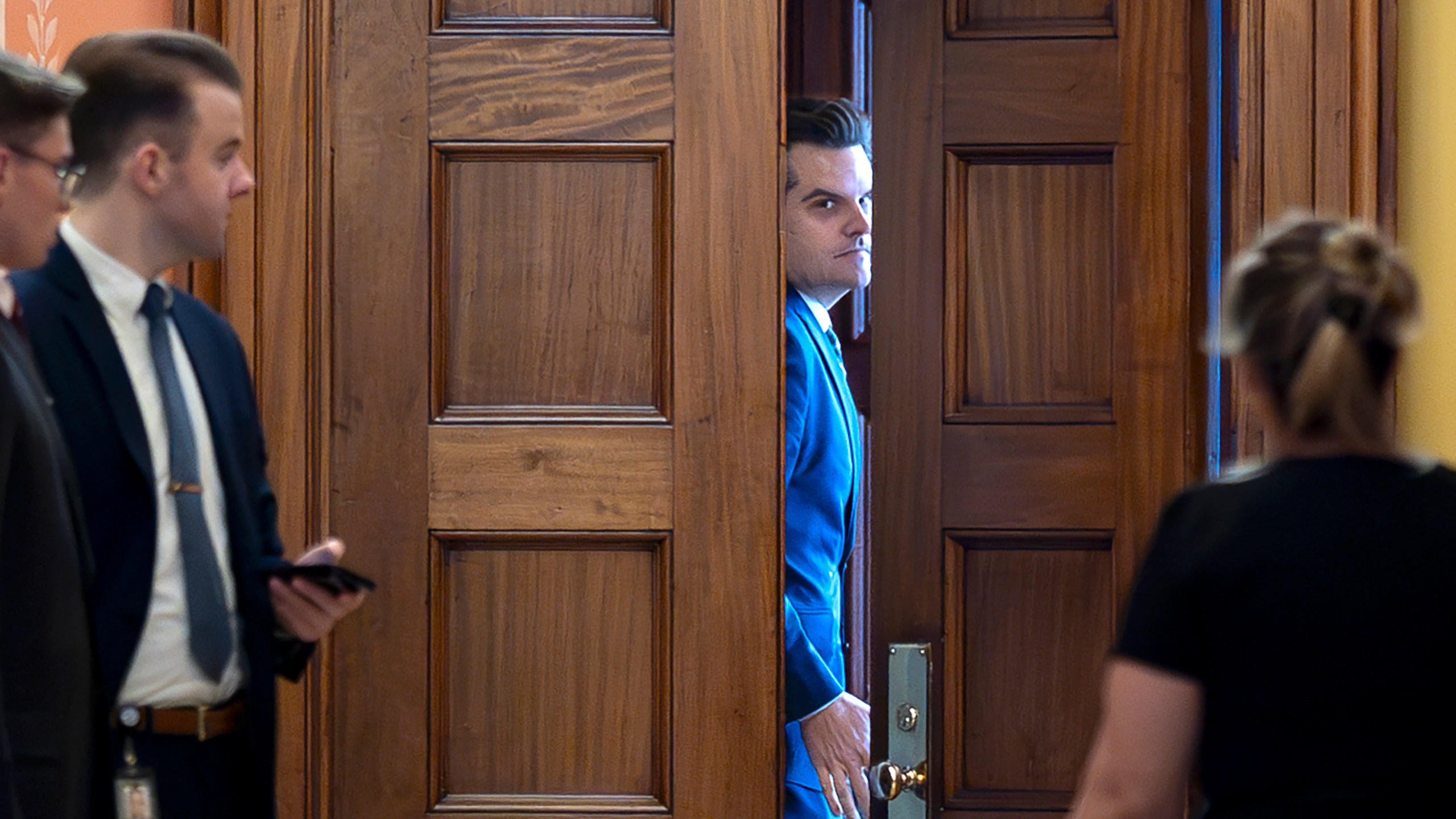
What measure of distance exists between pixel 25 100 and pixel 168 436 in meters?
0.47

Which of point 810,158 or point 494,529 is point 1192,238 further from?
point 494,529

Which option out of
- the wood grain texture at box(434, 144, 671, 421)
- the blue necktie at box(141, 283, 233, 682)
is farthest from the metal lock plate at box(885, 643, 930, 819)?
the blue necktie at box(141, 283, 233, 682)

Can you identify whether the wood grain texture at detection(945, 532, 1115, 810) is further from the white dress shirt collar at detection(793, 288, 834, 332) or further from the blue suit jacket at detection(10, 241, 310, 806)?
the blue suit jacket at detection(10, 241, 310, 806)

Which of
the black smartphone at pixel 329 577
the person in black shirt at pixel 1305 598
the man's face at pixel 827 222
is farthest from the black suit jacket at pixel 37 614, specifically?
the man's face at pixel 827 222

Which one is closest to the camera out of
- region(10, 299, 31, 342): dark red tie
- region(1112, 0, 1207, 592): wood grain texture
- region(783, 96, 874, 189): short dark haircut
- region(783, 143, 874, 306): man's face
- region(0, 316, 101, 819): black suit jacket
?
region(0, 316, 101, 819): black suit jacket

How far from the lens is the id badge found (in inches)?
69.6

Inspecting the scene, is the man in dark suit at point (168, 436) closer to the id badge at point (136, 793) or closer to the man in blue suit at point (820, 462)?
the id badge at point (136, 793)

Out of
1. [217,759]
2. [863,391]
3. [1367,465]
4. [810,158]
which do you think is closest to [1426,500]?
[1367,465]

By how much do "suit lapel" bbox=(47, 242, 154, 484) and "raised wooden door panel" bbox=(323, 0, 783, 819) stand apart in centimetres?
88

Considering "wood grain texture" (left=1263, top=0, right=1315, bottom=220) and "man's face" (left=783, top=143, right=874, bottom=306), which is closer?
"wood grain texture" (left=1263, top=0, right=1315, bottom=220)

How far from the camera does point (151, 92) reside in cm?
196

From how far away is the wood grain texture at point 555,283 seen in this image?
9.04 ft

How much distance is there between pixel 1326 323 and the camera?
4.30 ft

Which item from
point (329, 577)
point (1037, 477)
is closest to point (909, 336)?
point (1037, 477)
